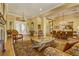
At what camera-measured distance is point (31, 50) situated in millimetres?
2561

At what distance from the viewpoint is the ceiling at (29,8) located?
254cm

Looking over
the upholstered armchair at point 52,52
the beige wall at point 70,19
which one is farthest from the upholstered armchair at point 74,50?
the beige wall at point 70,19

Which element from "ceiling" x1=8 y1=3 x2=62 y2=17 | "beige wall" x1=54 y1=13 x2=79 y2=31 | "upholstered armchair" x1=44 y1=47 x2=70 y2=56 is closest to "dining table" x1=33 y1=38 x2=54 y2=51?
"upholstered armchair" x1=44 y1=47 x2=70 y2=56

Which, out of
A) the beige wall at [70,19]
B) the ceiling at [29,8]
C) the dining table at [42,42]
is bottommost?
the dining table at [42,42]

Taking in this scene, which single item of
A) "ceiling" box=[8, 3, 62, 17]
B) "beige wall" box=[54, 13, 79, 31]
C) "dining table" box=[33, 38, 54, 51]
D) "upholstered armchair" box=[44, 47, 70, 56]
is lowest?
"upholstered armchair" box=[44, 47, 70, 56]

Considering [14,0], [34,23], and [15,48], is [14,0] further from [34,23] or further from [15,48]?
[15,48]

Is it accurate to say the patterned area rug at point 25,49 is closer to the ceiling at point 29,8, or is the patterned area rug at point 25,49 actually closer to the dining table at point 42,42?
the dining table at point 42,42

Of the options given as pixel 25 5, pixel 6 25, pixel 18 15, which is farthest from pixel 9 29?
pixel 25 5

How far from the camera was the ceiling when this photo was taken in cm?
254

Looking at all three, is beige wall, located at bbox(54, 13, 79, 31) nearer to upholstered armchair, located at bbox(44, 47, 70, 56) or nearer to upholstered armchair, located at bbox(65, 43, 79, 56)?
upholstered armchair, located at bbox(65, 43, 79, 56)

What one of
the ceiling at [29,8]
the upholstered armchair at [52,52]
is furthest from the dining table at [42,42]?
the ceiling at [29,8]

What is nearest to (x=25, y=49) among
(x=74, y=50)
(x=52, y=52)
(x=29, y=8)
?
(x=52, y=52)

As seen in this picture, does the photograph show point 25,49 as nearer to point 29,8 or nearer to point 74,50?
point 29,8

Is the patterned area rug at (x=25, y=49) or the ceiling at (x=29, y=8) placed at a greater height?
the ceiling at (x=29, y=8)
